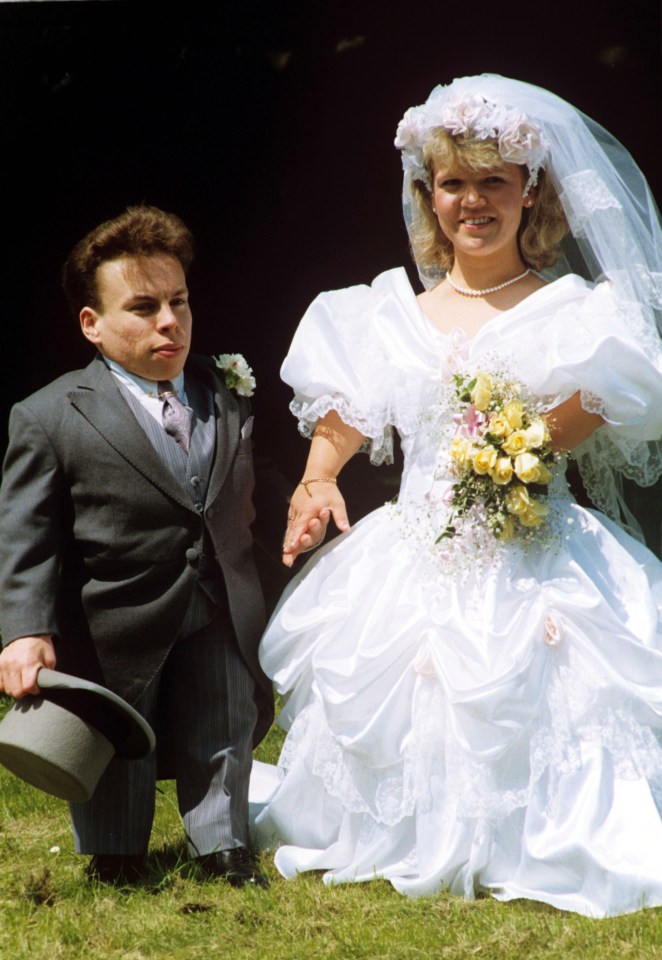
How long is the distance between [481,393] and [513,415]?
10 centimetres

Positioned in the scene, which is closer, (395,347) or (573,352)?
(573,352)

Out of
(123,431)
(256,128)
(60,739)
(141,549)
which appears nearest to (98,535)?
(141,549)

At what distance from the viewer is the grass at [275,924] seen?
3352mm

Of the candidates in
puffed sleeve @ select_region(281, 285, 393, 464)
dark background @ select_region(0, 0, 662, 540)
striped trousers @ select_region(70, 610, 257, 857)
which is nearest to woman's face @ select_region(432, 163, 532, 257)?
puffed sleeve @ select_region(281, 285, 393, 464)

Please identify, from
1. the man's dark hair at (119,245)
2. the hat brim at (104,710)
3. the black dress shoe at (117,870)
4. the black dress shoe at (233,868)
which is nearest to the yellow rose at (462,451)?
the man's dark hair at (119,245)

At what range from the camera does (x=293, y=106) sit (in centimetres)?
645

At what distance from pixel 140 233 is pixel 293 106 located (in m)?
2.79

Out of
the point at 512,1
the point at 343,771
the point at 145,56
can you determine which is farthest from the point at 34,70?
the point at 343,771

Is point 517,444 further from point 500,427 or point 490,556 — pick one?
point 490,556

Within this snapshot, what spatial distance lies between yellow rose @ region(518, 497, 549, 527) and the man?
0.78 m

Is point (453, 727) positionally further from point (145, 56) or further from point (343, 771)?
point (145, 56)

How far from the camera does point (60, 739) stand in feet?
11.3

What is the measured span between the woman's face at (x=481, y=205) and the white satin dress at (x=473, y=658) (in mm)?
212

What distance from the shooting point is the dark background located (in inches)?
241
